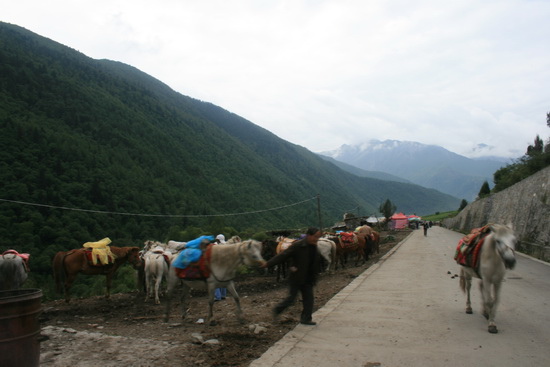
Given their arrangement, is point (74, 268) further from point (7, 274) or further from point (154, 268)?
point (7, 274)

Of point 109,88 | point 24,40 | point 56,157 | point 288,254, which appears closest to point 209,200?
point 56,157

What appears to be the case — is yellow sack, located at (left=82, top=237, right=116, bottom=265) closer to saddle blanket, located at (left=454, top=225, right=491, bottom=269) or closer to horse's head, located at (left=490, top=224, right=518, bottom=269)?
saddle blanket, located at (left=454, top=225, right=491, bottom=269)

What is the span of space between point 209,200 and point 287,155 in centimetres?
7996

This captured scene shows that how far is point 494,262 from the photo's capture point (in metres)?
5.77

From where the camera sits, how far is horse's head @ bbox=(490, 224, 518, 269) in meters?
5.33

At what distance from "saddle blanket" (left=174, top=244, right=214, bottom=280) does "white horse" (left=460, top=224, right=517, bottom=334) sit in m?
4.74

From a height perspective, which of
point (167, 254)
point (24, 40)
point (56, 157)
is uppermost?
point (24, 40)

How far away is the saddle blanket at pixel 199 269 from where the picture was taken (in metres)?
6.87

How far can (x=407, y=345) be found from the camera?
16.4ft

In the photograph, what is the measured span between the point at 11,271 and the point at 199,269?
484cm

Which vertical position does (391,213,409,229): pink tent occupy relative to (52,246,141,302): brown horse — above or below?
below

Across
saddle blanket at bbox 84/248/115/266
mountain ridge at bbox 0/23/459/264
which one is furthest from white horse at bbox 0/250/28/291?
mountain ridge at bbox 0/23/459/264

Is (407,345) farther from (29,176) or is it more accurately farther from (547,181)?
(29,176)

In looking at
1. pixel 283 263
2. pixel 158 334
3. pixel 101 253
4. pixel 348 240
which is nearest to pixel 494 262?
pixel 158 334
